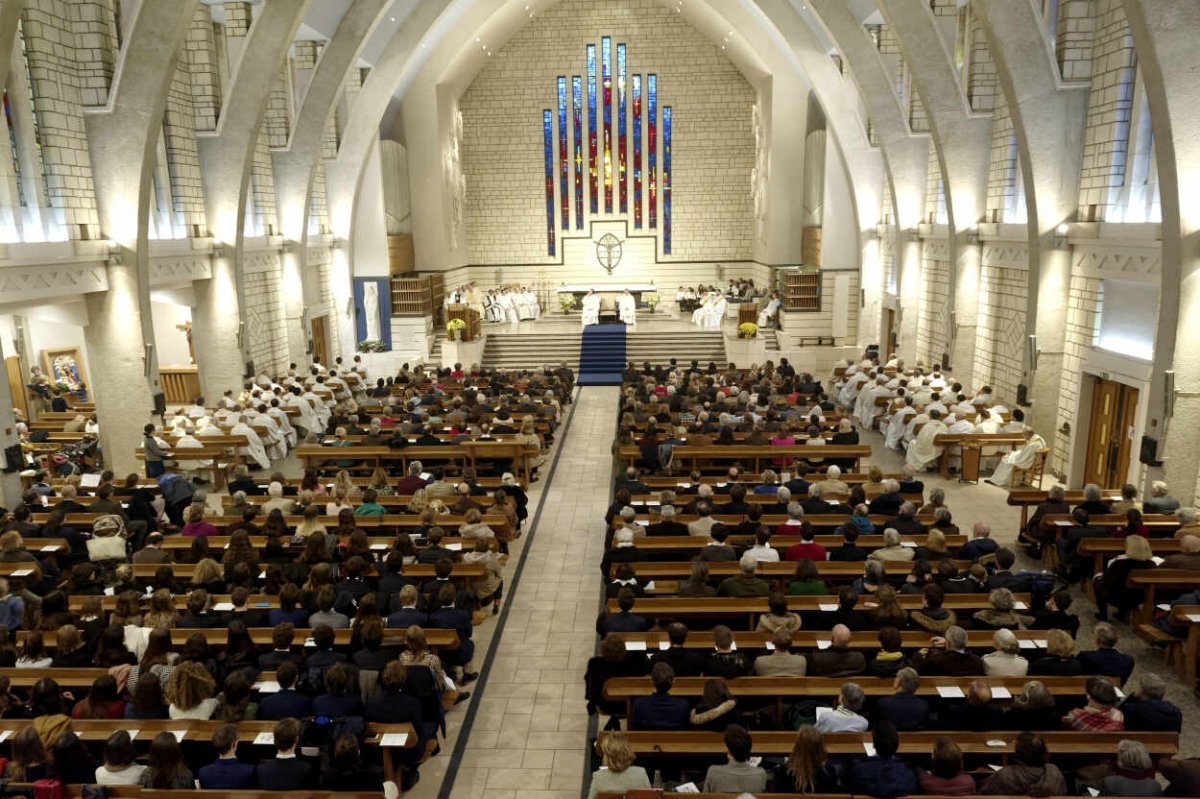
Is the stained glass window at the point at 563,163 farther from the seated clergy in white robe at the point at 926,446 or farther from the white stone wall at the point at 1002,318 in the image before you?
the seated clergy in white robe at the point at 926,446

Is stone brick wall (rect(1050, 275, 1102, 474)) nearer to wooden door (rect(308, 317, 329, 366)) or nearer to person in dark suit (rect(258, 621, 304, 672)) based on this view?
person in dark suit (rect(258, 621, 304, 672))

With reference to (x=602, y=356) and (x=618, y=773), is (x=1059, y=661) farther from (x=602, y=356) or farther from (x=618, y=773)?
(x=602, y=356)

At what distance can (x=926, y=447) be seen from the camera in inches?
543

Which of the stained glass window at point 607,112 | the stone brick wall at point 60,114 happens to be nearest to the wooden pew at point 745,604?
the stone brick wall at point 60,114

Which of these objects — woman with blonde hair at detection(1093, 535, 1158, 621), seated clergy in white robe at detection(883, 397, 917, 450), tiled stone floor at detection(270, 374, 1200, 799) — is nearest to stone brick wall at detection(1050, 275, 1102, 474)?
tiled stone floor at detection(270, 374, 1200, 799)

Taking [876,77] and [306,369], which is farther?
[306,369]

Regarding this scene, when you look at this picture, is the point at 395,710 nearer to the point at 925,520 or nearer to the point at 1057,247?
the point at 925,520

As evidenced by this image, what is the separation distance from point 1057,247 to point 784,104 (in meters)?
15.1

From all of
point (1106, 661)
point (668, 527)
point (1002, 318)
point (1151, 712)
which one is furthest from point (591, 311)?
point (1151, 712)

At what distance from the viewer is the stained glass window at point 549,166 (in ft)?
102

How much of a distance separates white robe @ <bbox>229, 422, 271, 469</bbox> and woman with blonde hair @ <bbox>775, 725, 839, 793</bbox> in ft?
38.5

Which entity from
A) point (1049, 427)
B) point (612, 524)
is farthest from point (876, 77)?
point (612, 524)

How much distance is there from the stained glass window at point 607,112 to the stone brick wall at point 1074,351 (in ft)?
69.1

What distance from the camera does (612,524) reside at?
9023 mm
